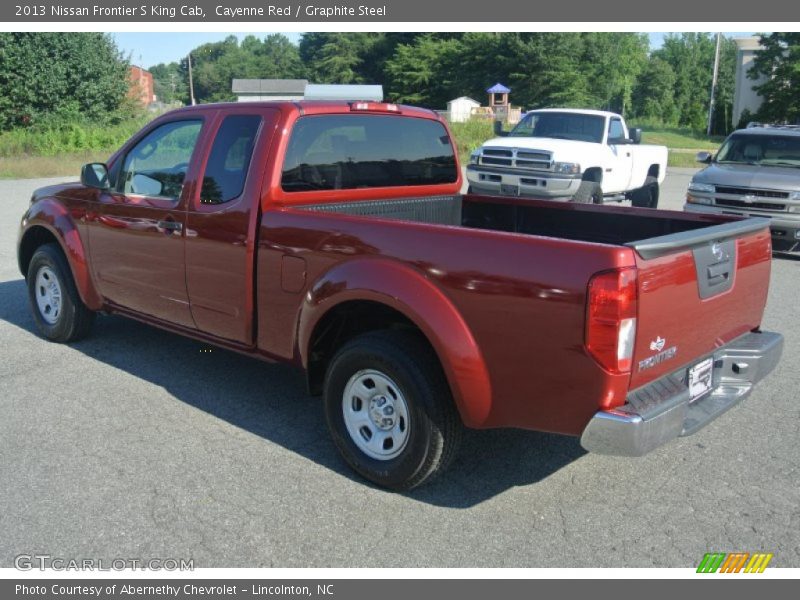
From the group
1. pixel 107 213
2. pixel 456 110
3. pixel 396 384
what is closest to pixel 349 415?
pixel 396 384

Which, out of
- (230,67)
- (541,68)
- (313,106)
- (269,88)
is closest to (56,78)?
(269,88)

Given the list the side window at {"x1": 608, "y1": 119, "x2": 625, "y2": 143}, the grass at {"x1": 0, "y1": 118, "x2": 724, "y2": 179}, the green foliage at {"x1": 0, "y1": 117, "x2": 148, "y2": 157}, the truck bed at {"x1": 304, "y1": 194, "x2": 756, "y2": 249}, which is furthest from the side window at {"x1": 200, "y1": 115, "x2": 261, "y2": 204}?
the green foliage at {"x1": 0, "y1": 117, "x2": 148, "y2": 157}

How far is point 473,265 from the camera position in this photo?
3396 mm

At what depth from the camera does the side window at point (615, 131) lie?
557 inches

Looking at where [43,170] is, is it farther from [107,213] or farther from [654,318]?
[654,318]

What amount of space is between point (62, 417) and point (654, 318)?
3667 mm

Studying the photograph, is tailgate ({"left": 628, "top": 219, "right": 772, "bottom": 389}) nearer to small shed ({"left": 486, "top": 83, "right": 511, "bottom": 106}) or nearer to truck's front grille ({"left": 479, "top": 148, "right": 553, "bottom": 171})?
truck's front grille ({"left": 479, "top": 148, "right": 553, "bottom": 171})

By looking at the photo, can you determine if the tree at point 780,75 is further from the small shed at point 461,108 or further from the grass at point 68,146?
the small shed at point 461,108

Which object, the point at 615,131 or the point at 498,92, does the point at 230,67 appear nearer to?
the point at 498,92

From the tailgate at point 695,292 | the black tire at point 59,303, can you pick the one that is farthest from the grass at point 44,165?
the tailgate at point 695,292

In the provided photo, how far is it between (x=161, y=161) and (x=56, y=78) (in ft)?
112

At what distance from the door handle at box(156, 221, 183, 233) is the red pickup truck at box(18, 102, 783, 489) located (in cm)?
3

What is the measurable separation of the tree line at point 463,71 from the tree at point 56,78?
5 cm

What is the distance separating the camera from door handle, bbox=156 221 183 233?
493 cm
